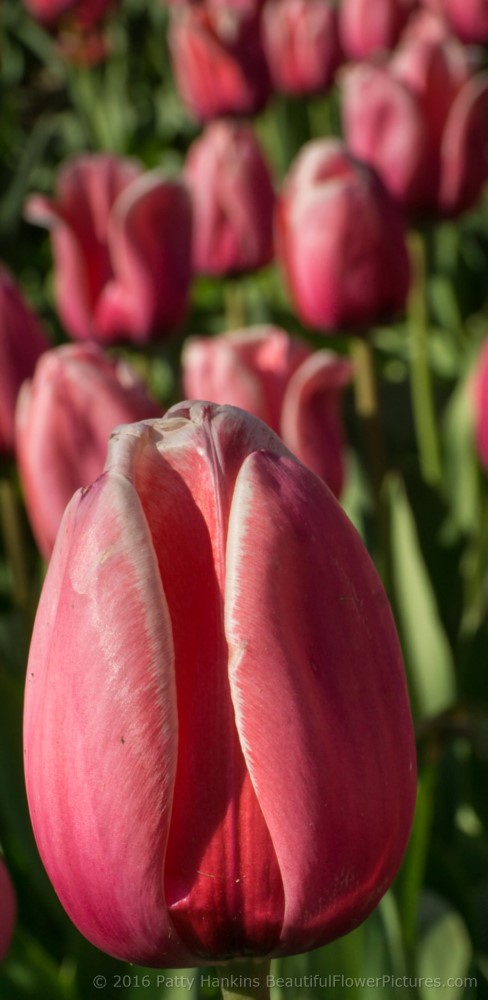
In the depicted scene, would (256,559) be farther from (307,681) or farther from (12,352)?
(12,352)

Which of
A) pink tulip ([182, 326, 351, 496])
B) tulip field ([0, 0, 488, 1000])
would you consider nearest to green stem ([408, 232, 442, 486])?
tulip field ([0, 0, 488, 1000])

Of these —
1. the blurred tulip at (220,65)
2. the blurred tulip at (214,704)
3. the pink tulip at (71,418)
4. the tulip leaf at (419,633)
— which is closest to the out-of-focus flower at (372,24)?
the blurred tulip at (220,65)

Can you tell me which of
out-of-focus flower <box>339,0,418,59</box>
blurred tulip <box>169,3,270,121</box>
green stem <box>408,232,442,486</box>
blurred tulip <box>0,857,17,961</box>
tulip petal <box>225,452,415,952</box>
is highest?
tulip petal <box>225,452,415,952</box>

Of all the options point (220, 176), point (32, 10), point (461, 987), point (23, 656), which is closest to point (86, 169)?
point (220, 176)

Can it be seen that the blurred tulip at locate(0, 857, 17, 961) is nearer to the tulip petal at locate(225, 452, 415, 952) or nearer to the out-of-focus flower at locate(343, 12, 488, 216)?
the tulip petal at locate(225, 452, 415, 952)

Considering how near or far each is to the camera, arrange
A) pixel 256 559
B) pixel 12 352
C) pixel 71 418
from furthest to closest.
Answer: pixel 12 352 < pixel 71 418 < pixel 256 559

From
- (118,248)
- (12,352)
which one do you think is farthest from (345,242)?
(12,352)

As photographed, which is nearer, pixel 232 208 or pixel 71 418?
pixel 71 418
